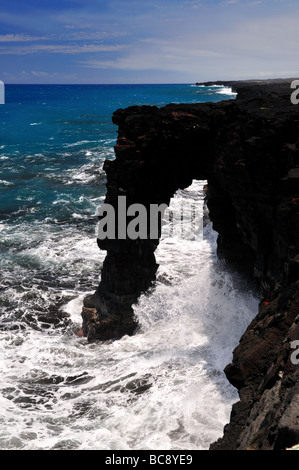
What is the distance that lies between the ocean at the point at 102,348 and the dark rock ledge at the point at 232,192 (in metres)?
1.64

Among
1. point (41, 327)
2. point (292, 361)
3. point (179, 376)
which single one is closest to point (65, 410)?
point (179, 376)

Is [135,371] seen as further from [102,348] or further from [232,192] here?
[232,192]

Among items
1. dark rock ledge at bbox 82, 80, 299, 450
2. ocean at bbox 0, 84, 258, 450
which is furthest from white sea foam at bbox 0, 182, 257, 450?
dark rock ledge at bbox 82, 80, 299, 450

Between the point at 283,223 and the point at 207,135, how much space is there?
662cm

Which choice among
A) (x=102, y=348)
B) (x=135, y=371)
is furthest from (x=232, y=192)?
(x=102, y=348)

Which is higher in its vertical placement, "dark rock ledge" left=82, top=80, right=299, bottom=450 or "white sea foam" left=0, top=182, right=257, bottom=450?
"dark rock ledge" left=82, top=80, right=299, bottom=450

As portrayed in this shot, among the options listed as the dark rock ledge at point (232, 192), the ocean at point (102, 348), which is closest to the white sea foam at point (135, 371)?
the ocean at point (102, 348)

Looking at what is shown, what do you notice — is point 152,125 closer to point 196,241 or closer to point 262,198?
point 262,198

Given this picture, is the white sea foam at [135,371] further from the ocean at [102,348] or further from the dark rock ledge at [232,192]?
the dark rock ledge at [232,192]

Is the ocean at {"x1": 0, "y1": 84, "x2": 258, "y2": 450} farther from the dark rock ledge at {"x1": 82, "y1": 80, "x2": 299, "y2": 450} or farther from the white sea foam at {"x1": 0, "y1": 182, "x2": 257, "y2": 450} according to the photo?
the dark rock ledge at {"x1": 82, "y1": 80, "x2": 299, "y2": 450}

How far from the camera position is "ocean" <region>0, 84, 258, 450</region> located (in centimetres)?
1279

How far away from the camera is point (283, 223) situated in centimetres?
1445

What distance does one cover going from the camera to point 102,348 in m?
18.7

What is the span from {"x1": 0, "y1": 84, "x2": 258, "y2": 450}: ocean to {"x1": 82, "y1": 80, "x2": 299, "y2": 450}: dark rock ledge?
5.38 ft
